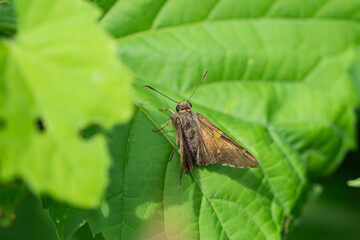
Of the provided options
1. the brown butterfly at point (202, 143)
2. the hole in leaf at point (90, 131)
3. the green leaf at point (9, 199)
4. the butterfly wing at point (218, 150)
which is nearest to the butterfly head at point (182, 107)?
the brown butterfly at point (202, 143)

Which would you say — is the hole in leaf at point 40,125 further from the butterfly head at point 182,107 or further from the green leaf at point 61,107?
the butterfly head at point 182,107

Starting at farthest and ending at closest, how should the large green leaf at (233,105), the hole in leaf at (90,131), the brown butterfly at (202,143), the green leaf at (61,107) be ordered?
1. the brown butterfly at (202,143)
2. the large green leaf at (233,105)
3. the hole in leaf at (90,131)
4. the green leaf at (61,107)

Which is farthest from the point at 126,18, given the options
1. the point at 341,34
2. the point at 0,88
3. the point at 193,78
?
the point at 341,34

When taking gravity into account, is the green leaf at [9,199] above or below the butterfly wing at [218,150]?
below

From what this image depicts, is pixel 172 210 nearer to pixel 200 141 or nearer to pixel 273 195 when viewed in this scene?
pixel 200 141

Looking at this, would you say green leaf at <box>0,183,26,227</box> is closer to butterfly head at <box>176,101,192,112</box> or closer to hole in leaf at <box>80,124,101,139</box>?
hole in leaf at <box>80,124,101,139</box>

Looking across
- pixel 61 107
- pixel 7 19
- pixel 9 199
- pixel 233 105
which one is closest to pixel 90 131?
pixel 9 199
